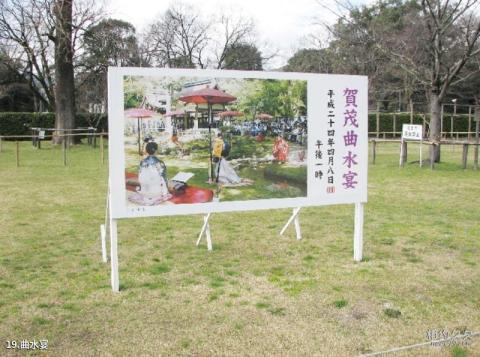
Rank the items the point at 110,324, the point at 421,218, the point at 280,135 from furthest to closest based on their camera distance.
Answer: the point at 421,218 < the point at 280,135 < the point at 110,324

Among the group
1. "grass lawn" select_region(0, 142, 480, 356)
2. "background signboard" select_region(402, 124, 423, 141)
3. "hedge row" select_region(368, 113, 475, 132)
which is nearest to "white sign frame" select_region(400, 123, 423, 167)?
"background signboard" select_region(402, 124, 423, 141)

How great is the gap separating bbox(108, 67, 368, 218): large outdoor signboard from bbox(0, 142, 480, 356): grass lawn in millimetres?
699

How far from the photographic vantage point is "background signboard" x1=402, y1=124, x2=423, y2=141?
14797 millimetres

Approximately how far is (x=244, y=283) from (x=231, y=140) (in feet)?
4.02

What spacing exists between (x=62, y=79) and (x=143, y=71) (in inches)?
821

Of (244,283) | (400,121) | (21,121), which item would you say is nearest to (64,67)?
(21,121)

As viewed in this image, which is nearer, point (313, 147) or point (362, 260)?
point (313, 147)

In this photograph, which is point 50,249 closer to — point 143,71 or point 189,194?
point 189,194

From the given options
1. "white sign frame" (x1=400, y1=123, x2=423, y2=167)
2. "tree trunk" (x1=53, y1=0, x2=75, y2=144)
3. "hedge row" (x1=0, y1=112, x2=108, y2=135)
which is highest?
"tree trunk" (x1=53, y1=0, x2=75, y2=144)

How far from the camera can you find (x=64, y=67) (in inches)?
912

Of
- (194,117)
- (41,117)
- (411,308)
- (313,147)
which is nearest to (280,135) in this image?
(313,147)

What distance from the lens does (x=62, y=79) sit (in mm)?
23266

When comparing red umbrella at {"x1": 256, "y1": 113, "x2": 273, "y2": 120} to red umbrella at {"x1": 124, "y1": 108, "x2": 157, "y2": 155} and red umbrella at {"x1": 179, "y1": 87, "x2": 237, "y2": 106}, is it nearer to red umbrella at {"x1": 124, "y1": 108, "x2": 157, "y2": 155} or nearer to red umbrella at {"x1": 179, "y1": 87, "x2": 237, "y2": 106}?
red umbrella at {"x1": 179, "y1": 87, "x2": 237, "y2": 106}

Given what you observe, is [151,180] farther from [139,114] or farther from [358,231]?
[358,231]
